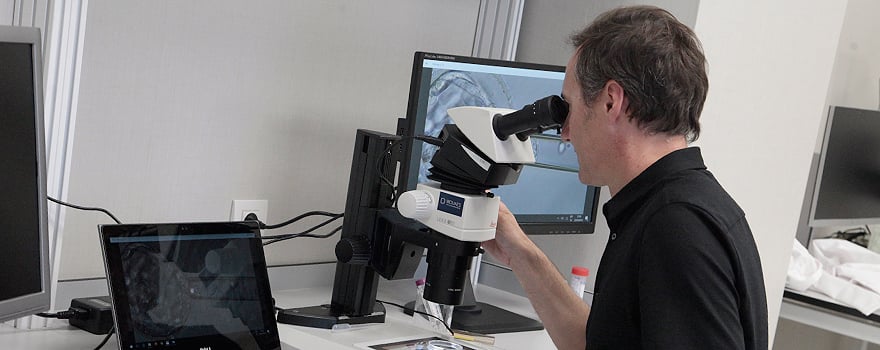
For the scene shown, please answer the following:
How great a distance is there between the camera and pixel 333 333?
1.60 metres

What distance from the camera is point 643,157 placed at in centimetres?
129

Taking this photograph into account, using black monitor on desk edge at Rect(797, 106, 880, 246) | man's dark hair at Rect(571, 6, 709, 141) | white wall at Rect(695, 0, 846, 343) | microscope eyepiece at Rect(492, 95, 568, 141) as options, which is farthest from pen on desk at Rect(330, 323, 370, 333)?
black monitor on desk edge at Rect(797, 106, 880, 246)

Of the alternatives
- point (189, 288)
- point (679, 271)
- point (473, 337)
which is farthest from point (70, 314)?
point (679, 271)

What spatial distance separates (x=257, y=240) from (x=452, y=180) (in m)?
0.32

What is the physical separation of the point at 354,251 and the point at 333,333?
0.15 m

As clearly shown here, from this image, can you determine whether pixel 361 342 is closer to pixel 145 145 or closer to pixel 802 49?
pixel 145 145

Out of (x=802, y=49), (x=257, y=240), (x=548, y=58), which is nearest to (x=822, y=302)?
(x=802, y=49)

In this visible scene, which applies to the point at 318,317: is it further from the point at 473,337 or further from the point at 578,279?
the point at 578,279

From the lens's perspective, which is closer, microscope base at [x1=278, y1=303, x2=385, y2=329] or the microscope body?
the microscope body

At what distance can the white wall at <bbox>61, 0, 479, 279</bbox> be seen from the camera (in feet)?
5.04

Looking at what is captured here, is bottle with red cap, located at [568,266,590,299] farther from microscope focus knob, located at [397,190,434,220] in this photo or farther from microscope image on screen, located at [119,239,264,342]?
microscope image on screen, located at [119,239,264,342]

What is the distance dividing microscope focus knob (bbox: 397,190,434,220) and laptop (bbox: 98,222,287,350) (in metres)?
0.24

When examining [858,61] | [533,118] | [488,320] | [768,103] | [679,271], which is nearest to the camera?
[679,271]

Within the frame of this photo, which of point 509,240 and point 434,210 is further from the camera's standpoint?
point 509,240
